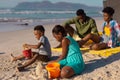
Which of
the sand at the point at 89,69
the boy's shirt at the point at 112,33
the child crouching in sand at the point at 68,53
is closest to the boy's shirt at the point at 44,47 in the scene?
the sand at the point at 89,69

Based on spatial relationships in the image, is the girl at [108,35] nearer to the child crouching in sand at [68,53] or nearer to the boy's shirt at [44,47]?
the boy's shirt at [44,47]

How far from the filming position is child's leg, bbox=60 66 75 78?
590 centimetres

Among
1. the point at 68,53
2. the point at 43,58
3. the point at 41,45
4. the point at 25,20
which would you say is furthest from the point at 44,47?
the point at 25,20

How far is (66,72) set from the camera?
589 centimetres

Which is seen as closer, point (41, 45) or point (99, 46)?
point (41, 45)

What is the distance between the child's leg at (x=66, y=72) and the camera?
5.90m

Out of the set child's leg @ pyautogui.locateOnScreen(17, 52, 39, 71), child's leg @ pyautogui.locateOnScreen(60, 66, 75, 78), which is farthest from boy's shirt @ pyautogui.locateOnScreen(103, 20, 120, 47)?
child's leg @ pyautogui.locateOnScreen(60, 66, 75, 78)

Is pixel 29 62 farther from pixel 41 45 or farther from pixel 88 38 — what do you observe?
pixel 88 38

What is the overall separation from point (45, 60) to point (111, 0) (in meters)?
3.98

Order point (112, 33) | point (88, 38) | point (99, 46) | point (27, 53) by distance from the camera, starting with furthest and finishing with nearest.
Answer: point (88, 38) → point (112, 33) → point (99, 46) → point (27, 53)

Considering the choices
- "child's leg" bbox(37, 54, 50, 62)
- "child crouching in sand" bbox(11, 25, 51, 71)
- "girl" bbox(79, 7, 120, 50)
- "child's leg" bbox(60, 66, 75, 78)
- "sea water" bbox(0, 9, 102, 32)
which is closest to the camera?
"child's leg" bbox(60, 66, 75, 78)

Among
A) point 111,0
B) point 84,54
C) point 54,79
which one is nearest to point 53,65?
point 54,79

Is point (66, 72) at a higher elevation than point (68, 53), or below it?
below

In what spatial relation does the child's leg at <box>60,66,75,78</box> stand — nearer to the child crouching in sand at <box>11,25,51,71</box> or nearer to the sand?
the sand
